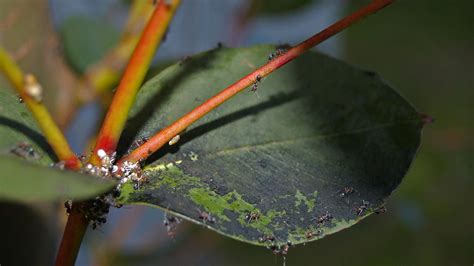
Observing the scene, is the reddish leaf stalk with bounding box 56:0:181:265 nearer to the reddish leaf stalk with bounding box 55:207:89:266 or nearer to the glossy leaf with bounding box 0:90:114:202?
the reddish leaf stalk with bounding box 55:207:89:266

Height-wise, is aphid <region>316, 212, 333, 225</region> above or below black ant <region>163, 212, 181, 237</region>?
below

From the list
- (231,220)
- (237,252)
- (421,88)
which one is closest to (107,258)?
(237,252)

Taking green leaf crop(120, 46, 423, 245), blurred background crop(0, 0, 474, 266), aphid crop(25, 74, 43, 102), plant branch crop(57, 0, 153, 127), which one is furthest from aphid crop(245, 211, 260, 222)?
blurred background crop(0, 0, 474, 266)

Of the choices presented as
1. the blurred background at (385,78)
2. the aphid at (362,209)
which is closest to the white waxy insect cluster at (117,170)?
the aphid at (362,209)

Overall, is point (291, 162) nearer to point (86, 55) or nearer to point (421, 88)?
point (86, 55)

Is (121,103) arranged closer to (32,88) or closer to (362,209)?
(32,88)

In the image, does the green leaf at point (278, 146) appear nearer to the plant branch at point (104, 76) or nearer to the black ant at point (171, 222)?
the black ant at point (171, 222)
